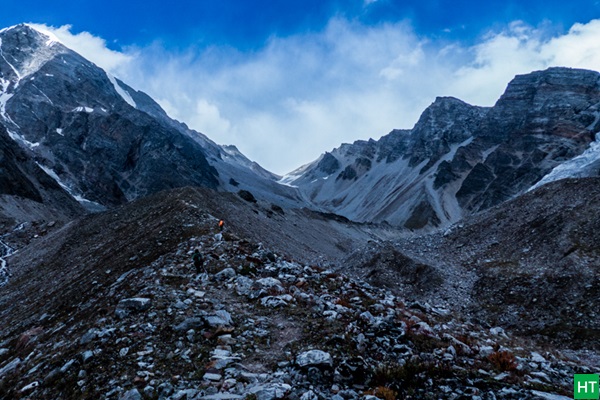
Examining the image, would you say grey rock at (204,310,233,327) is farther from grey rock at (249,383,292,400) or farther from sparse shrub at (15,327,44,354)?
sparse shrub at (15,327,44,354)

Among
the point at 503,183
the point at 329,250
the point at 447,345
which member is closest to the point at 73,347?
the point at 447,345

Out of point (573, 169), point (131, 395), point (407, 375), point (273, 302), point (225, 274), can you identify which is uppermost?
point (573, 169)

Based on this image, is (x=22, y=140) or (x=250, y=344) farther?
(x=22, y=140)

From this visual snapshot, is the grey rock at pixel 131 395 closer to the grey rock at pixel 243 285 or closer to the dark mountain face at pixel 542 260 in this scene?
the grey rock at pixel 243 285

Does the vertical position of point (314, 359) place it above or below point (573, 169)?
below

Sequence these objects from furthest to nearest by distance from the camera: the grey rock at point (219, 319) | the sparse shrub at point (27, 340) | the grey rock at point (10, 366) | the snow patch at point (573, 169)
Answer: the snow patch at point (573, 169) < the sparse shrub at point (27, 340) < the grey rock at point (10, 366) < the grey rock at point (219, 319)

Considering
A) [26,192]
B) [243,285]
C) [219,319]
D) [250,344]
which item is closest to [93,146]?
[26,192]

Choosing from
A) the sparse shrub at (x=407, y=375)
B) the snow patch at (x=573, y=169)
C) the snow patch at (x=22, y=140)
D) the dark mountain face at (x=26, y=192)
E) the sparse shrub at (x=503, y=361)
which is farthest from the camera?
the snow patch at (x=22, y=140)

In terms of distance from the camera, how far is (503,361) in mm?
10852

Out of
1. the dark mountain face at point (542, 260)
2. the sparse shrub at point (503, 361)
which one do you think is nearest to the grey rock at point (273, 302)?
the sparse shrub at point (503, 361)

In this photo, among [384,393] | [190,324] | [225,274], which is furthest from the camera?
[225,274]

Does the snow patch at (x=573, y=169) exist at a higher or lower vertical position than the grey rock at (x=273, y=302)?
higher

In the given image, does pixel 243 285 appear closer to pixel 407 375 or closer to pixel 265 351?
pixel 265 351

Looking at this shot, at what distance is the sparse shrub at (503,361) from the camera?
10648mm
